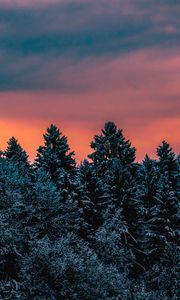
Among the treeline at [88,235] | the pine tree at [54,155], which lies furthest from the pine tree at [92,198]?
the pine tree at [54,155]

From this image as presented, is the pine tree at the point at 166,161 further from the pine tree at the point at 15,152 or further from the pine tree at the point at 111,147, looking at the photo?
the pine tree at the point at 15,152

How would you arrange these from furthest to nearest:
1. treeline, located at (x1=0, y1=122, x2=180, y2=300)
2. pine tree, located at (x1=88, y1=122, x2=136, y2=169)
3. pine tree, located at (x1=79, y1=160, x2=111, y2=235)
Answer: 1. pine tree, located at (x1=88, y1=122, x2=136, y2=169)
2. pine tree, located at (x1=79, y1=160, x2=111, y2=235)
3. treeline, located at (x1=0, y1=122, x2=180, y2=300)

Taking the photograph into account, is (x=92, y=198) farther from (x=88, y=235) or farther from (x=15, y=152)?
(x=15, y=152)

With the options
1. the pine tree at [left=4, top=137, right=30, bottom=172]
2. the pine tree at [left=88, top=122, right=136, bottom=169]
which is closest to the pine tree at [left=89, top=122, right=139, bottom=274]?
the pine tree at [left=88, top=122, right=136, bottom=169]

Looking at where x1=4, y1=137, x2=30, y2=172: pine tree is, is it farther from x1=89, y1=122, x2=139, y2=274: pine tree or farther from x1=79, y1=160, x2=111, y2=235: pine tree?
x1=79, y1=160, x2=111, y2=235: pine tree

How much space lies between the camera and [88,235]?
42.7 m

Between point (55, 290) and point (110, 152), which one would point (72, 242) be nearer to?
point (55, 290)

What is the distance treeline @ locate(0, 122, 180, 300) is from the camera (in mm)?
31328

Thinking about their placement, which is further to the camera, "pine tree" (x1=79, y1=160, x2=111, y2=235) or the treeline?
"pine tree" (x1=79, y1=160, x2=111, y2=235)

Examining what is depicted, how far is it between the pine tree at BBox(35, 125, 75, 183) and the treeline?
0.52 ft

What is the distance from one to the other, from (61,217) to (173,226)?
1082 cm

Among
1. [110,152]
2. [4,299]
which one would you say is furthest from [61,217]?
[110,152]

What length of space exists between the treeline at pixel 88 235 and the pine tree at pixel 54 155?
0.52 feet

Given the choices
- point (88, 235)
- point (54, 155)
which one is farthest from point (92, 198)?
point (54, 155)
